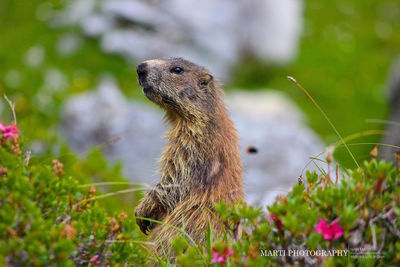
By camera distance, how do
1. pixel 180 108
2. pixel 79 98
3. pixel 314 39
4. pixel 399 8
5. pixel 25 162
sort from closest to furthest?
pixel 25 162, pixel 180 108, pixel 79 98, pixel 314 39, pixel 399 8

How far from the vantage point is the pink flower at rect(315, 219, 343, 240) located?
3602mm

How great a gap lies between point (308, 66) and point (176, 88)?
14.3 m

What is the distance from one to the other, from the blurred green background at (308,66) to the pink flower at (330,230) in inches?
444

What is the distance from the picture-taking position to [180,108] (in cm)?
598

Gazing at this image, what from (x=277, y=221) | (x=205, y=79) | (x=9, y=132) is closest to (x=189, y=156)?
(x=205, y=79)

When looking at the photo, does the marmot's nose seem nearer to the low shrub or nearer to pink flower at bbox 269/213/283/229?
the low shrub

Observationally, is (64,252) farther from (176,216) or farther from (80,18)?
(80,18)

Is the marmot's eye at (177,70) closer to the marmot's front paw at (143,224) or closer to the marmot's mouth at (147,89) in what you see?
the marmot's mouth at (147,89)

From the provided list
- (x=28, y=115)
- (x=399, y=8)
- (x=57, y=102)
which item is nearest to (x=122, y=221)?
(x=28, y=115)

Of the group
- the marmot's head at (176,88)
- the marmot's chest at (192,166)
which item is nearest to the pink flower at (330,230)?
the marmot's chest at (192,166)

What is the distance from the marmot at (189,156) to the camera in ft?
17.5

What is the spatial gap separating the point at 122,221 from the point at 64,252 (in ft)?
1.85

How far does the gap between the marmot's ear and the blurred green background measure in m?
8.50

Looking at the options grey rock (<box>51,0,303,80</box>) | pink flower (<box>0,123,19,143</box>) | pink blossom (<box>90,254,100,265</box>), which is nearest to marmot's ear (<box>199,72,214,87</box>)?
pink flower (<box>0,123,19,143</box>)
